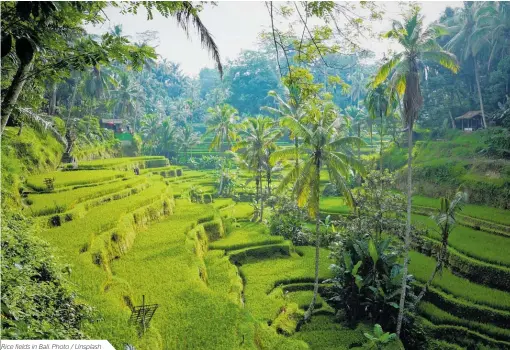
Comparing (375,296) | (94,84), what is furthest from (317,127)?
(94,84)

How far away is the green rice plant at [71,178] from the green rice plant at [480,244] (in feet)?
45.9

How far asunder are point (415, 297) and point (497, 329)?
2.18 meters

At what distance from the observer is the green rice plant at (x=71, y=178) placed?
14.0m

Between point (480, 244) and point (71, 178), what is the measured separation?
1669 cm

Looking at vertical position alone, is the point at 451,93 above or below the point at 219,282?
above

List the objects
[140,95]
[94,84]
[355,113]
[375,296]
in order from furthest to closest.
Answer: [140,95] → [355,113] → [94,84] → [375,296]

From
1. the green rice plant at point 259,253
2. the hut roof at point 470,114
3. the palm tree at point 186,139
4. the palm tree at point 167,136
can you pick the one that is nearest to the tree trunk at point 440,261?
the green rice plant at point 259,253

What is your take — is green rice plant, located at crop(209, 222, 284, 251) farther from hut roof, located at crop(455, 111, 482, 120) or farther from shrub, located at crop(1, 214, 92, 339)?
hut roof, located at crop(455, 111, 482, 120)

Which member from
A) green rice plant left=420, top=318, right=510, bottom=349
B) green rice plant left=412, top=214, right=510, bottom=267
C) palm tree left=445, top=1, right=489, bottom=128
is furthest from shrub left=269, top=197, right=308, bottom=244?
palm tree left=445, top=1, right=489, bottom=128

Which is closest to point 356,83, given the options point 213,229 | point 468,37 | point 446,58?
point 468,37

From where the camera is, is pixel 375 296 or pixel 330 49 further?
pixel 375 296

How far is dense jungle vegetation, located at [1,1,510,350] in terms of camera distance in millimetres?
4789

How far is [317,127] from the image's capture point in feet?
37.9

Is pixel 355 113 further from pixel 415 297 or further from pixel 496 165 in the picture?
pixel 415 297
